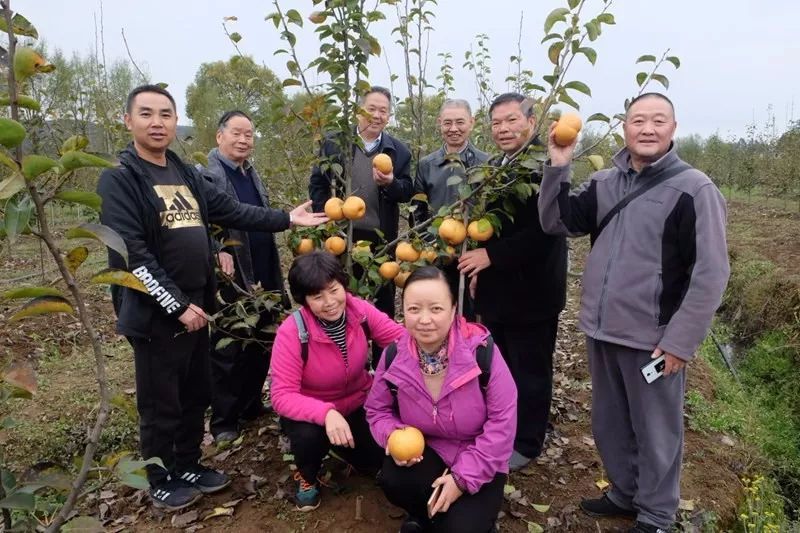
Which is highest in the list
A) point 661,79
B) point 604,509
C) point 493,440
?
point 661,79

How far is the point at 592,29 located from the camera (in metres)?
2.08

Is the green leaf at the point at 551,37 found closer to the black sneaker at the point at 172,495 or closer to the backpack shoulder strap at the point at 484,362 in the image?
the backpack shoulder strap at the point at 484,362

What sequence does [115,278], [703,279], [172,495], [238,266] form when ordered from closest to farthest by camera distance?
[115,278], [703,279], [172,495], [238,266]

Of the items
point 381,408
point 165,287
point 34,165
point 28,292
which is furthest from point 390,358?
point 34,165

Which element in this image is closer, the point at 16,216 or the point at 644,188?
the point at 16,216

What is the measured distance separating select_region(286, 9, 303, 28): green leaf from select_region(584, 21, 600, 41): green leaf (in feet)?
4.07

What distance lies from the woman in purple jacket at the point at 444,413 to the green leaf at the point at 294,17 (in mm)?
1315

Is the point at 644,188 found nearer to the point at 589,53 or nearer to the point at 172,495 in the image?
the point at 589,53

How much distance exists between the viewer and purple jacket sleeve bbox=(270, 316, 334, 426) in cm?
232

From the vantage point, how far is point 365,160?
11.5 feet

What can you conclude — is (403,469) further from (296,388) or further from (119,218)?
(119,218)

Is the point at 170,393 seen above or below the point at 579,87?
below

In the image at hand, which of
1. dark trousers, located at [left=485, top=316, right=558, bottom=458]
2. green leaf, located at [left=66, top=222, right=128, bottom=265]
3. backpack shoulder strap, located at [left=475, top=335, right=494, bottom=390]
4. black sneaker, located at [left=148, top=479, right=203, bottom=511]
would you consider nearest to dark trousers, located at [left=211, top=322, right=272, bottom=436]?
black sneaker, located at [left=148, top=479, right=203, bottom=511]

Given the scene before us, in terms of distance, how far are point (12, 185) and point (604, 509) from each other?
258 cm
